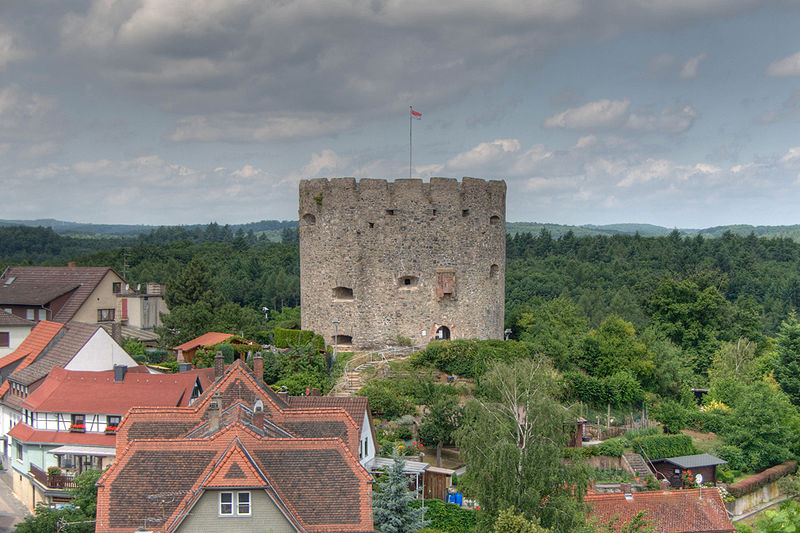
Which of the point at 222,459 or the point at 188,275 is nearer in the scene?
the point at 222,459

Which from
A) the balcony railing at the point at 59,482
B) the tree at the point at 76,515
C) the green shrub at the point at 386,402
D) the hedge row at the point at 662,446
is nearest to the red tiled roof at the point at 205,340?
the balcony railing at the point at 59,482

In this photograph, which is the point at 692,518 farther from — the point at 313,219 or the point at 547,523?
the point at 313,219

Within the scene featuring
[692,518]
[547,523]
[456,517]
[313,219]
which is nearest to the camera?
[547,523]

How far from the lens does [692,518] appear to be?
75.6ft

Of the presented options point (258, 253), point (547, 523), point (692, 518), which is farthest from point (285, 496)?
point (258, 253)

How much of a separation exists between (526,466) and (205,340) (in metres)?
22.6

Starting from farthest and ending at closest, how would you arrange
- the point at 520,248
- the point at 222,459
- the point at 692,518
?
the point at 520,248 < the point at 692,518 < the point at 222,459

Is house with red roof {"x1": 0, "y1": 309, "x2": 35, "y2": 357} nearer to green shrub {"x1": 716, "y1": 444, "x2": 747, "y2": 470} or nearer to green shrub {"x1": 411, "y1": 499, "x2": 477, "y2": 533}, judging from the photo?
green shrub {"x1": 411, "y1": 499, "x2": 477, "y2": 533}

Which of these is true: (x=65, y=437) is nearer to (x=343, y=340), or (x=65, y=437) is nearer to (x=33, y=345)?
(x=33, y=345)

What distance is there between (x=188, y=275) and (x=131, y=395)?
19985mm

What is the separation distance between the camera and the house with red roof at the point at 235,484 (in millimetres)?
16750

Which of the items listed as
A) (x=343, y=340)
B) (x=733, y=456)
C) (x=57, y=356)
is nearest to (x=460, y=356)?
(x=343, y=340)

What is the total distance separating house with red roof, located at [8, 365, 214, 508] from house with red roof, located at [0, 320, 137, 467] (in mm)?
1493

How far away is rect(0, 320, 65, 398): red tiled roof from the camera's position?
33188 mm
